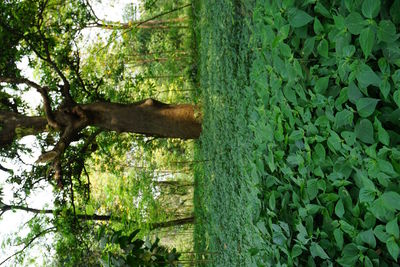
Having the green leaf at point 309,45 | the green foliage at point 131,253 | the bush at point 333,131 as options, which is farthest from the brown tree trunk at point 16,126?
the green leaf at point 309,45

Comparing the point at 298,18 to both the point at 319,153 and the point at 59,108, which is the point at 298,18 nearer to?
the point at 319,153

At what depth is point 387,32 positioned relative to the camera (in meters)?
2.02

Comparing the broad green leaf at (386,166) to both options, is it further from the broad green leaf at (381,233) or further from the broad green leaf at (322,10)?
the broad green leaf at (322,10)

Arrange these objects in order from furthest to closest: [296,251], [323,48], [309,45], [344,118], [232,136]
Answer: [232,136]
[296,251]
[309,45]
[323,48]
[344,118]

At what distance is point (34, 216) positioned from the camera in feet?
29.2

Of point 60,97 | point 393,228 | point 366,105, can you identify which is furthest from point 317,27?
point 60,97

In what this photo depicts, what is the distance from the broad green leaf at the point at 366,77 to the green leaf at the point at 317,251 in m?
1.03

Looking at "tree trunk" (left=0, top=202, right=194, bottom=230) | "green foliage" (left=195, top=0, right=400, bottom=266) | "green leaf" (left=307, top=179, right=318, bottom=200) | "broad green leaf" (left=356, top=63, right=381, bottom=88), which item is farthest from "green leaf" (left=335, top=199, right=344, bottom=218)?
"tree trunk" (left=0, top=202, right=194, bottom=230)

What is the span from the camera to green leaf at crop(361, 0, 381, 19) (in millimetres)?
2014

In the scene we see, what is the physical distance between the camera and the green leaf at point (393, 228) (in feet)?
6.92

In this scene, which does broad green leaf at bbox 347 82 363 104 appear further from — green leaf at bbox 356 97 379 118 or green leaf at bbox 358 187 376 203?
green leaf at bbox 358 187 376 203

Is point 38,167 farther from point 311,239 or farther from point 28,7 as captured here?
point 311,239

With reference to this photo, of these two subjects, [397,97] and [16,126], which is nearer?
[397,97]

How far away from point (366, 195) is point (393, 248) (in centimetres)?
28
